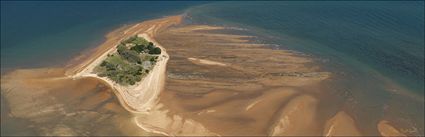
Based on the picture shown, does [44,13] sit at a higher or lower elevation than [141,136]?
higher

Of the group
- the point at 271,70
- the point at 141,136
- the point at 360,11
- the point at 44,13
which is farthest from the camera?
the point at 360,11

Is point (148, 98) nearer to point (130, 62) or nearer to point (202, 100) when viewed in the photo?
point (202, 100)

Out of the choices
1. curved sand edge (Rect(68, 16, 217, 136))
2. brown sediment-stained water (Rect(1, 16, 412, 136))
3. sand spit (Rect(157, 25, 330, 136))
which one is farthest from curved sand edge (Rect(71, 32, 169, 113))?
sand spit (Rect(157, 25, 330, 136))

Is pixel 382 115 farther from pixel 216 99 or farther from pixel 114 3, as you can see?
pixel 114 3

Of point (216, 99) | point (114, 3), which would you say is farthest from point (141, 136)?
point (114, 3)

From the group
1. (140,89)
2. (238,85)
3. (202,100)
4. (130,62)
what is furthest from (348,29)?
(140,89)

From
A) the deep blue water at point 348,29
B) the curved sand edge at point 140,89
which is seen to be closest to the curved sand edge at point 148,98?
the curved sand edge at point 140,89
